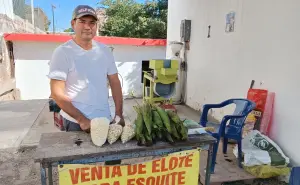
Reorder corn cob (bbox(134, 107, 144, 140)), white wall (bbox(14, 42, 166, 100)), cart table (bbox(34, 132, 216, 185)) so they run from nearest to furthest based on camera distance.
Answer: cart table (bbox(34, 132, 216, 185)) → corn cob (bbox(134, 107, 144, 140)) → white wall (bbox(14, 42, 166, 100))

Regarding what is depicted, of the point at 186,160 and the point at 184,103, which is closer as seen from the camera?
the point at 186,160

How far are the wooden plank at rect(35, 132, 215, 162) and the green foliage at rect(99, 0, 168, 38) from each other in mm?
10108

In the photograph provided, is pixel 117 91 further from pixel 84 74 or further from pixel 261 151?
pixel 261 151

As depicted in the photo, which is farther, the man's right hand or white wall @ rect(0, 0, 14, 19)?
white wall @ rect(0, 0, 14, 19)

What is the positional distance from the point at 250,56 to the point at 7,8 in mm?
6550

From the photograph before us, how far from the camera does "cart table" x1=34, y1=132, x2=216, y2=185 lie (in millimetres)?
1243

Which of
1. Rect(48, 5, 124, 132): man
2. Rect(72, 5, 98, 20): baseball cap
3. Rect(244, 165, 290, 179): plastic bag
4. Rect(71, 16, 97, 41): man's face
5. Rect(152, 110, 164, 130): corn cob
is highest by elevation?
Rect(72, 5, 98, 20): baseball cap

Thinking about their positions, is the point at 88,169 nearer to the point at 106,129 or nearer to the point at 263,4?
the point at 106,129

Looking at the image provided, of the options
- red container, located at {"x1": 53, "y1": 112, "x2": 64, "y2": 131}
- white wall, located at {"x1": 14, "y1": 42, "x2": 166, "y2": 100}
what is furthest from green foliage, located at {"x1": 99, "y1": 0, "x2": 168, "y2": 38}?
red container, located at {"x1": 53, "y1": 112, "x2": 64, "y2": 131}

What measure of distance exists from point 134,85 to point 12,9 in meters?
4.44

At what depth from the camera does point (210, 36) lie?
14.6 ft

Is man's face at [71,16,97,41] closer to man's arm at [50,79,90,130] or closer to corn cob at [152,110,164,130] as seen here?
man's arm at [50,79,90,130]

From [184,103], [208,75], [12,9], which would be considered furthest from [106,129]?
[12,9]

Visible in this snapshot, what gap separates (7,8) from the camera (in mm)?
6430
